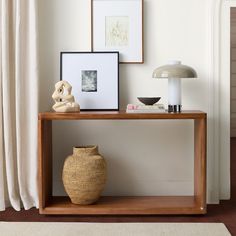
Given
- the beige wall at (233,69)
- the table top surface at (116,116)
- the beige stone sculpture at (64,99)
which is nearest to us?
the table top surface at (116,116)

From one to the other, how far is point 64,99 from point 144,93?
0.72m

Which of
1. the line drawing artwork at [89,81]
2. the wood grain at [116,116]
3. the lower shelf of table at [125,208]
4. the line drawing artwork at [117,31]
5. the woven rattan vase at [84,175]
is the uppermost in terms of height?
the line drawing artwork at [117,31]

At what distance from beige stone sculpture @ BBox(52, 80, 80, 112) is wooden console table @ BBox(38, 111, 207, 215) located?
0.34 ft

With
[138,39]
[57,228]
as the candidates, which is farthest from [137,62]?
[57,228]

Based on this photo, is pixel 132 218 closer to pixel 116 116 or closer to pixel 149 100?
pixel 116 116

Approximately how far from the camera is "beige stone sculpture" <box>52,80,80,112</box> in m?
3.43

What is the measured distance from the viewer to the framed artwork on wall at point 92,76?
3.73m

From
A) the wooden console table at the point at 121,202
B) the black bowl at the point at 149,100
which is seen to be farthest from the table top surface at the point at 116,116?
the black bowl at the point at 149,100

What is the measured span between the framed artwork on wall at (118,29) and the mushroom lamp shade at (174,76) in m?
0.37

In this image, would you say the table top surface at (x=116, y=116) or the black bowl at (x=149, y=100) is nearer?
the table top surface at (x=116, y=116)

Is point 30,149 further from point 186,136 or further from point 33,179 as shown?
point 186,136

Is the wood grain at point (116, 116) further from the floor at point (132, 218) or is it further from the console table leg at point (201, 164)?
the floor at point (132, 218)

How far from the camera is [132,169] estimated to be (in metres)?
3.85

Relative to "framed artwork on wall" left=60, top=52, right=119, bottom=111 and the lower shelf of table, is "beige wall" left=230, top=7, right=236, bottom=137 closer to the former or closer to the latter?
"framed artwork on wall" left=60, top=52, right=119, bottom=111
